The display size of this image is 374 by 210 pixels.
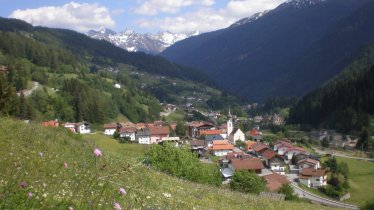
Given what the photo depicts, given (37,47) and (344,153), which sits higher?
(37,47)

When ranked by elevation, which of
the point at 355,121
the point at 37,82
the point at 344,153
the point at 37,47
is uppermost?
the point at 37,47

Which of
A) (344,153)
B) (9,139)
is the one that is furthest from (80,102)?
(9,139)

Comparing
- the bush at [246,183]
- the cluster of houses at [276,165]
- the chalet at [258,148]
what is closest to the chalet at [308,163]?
the cluster of houses at [276,165]

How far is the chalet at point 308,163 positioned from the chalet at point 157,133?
4730cm

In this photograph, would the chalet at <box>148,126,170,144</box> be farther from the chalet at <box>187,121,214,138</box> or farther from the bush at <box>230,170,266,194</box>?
the bush at <box>230,170,266,194</box>

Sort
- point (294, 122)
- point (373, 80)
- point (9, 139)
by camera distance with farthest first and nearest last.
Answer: point (294, 122)
point (373, 80)
point (9, 139)

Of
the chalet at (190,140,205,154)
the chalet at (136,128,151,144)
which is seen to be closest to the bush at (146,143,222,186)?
the chalet at (190,140,205,154)

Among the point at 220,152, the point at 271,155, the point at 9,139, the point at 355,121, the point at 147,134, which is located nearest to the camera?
the point at 9,139

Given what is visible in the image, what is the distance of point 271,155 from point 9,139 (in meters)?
88.9

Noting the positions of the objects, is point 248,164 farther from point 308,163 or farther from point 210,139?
point 210,139

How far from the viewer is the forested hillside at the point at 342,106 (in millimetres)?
146413

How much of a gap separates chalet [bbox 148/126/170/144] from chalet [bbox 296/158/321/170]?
1862 inches

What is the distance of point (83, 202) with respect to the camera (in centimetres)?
472

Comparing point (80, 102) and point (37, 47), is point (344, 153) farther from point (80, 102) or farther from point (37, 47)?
point (37, 47)
